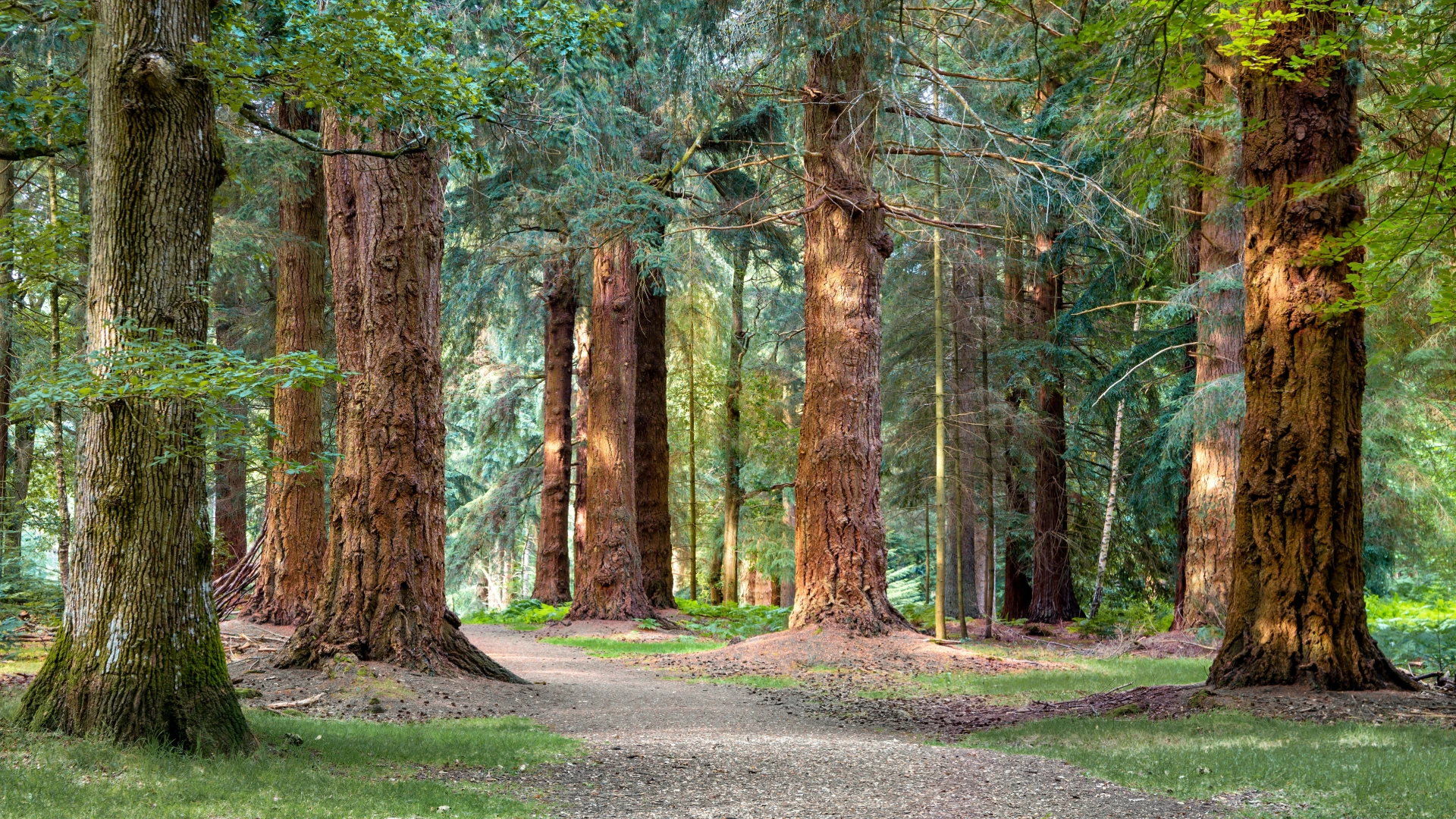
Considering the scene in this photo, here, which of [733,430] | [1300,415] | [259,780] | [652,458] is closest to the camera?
[259,780]

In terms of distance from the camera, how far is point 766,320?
81.8ft

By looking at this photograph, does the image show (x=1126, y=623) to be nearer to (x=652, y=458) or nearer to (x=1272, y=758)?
(x=652, y=458)

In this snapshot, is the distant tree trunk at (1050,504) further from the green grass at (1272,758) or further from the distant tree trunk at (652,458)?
the green grass at (1272,758)

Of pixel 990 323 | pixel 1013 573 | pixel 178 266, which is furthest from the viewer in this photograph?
pixel 1013 573

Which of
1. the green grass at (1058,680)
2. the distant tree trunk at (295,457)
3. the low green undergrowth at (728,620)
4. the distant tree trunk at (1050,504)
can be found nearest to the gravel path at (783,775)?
the green grass at (1058,680)

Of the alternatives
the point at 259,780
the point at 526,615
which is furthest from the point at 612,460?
the point at 259,780

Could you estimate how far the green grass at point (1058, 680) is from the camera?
29.3 ft

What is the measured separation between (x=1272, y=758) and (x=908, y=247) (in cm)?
1385

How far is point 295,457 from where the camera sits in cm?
1141

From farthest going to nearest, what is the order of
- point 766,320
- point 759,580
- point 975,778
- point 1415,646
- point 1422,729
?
point 759,580 → point 766,320 → point 1415,646 → point 1422,729 → point 975,778

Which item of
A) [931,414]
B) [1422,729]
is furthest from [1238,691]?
[931,414]

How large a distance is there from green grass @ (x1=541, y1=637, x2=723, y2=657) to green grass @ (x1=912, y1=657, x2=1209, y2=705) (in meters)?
Answer: 3.64

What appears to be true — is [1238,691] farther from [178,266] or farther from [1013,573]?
[1013,573]

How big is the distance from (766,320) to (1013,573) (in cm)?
900
